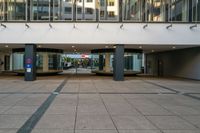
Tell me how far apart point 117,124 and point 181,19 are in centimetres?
2114

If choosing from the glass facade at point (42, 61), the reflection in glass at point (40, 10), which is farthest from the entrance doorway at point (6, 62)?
the reflection in glass at point (40, 10)

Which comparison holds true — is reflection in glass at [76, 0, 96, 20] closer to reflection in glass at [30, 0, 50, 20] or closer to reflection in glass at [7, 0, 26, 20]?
reflection in glass at [30, 0, 50, 20]

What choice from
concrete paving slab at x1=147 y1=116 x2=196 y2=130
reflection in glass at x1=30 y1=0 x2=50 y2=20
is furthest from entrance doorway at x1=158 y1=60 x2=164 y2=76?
concrete paving slab at x1=147 y1=116 x2=196 y2=130

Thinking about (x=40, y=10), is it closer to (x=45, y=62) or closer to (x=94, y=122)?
(x=45, y=62)

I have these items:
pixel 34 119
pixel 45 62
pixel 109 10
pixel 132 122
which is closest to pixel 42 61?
pixel 45 62

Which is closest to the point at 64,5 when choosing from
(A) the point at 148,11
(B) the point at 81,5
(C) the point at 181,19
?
(B) the point at 81,5

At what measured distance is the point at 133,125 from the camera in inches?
345

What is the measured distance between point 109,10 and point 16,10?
8207 millimetres

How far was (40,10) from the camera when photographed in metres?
27.8

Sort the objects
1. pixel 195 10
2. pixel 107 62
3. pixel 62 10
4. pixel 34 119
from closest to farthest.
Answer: pixel 34 119 → pixel 62 10 → pixel 195 10 → pixel 107 62

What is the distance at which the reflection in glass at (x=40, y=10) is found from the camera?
27.5m

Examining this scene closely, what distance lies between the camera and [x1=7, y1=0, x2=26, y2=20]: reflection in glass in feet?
89.8

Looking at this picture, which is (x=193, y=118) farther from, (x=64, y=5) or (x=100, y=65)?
(x=100, y=65)

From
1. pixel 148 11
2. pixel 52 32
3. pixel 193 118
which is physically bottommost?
pixel 193 118
